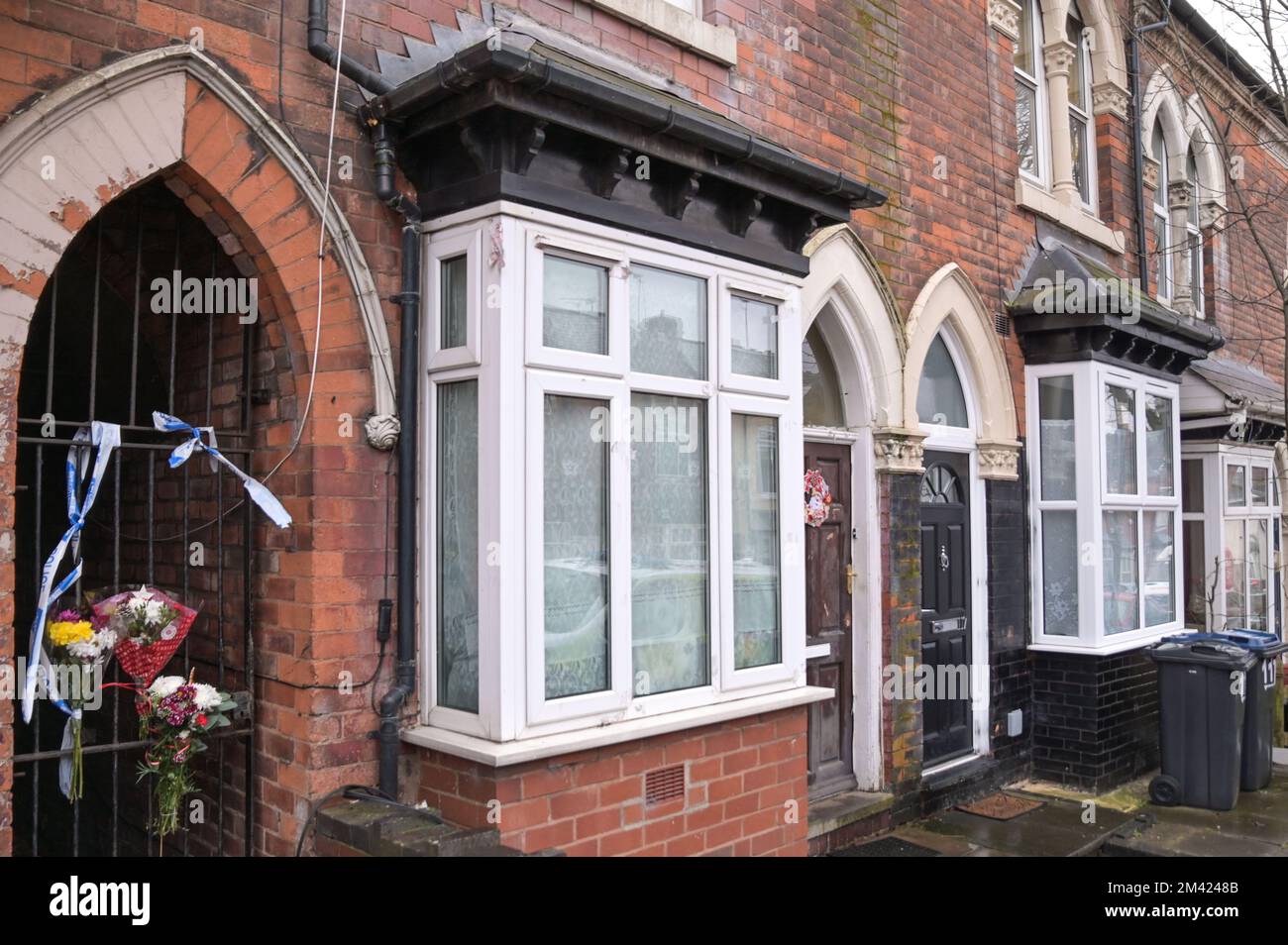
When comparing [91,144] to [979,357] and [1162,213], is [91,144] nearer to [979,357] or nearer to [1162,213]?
[979,357]

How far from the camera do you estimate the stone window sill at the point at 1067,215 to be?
338 inches

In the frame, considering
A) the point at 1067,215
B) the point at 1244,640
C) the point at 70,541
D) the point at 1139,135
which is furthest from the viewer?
the point at 1139,135

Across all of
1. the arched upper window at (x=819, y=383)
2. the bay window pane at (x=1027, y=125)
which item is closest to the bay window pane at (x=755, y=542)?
the arched upper window at (x=819, y=383)

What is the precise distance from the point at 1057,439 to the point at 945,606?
1811 mm

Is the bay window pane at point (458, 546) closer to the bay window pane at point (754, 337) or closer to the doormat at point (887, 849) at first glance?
the bay window pane at point (754, 337)

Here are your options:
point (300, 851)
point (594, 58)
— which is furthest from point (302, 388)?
point (594, 58)

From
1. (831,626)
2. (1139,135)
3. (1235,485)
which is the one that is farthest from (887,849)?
(1139,135)

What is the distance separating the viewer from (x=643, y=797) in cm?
440

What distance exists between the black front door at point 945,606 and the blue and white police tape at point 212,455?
490cm

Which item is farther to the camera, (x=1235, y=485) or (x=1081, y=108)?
(x=1235, y=485)

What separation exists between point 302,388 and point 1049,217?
711 cm

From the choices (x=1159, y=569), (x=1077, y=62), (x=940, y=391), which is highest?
(x=1077, y=62)

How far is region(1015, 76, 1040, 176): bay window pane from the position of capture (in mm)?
9156
